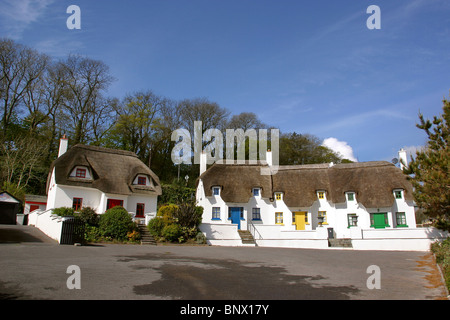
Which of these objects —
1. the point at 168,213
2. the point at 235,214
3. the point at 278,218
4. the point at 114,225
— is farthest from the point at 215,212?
the point at 114,225

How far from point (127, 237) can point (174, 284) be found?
13.6 meters

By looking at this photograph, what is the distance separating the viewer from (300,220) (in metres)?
29.8

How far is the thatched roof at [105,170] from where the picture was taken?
83.8 feet

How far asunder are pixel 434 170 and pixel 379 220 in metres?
13.5

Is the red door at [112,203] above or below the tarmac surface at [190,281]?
above

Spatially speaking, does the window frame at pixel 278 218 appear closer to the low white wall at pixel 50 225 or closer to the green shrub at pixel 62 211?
the green shrub at pixel 62 211

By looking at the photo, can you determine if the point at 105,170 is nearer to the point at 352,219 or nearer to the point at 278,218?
the point at 278,218

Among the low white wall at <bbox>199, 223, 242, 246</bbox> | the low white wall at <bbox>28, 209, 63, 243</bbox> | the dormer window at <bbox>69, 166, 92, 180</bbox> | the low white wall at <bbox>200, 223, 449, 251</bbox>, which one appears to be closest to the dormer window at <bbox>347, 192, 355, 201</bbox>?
the low white wall at <bbox>200, 223, 449, 251</bbox>

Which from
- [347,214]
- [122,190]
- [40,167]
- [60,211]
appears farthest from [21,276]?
[40,167]

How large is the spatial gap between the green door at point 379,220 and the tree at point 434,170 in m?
10.0

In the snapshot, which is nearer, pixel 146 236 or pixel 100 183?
pixel 146 236

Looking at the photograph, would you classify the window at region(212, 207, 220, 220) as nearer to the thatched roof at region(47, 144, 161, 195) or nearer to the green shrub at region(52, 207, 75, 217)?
the thatched roof at region(47, 144, 161, 195)

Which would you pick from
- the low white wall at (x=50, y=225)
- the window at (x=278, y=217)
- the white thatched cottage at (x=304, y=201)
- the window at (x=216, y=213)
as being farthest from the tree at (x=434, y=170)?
the low white wall at (x=50, y=225)

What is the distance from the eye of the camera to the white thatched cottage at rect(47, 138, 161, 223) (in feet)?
82.6
